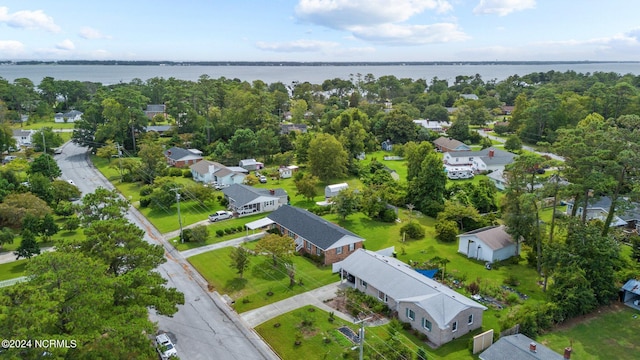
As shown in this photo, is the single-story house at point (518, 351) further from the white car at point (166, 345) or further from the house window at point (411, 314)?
the white car at point (166, 345)

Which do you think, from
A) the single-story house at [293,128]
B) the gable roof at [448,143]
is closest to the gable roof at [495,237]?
the gable roof at [448,143]

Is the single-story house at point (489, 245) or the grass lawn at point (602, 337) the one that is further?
the single-story house at point (489, 245)

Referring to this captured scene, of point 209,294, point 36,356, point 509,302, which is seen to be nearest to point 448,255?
point 509,302

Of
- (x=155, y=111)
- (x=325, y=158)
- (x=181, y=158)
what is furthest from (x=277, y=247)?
(x=155, y=111)

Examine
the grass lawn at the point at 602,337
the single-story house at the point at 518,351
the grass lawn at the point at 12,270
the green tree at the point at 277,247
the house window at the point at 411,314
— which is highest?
the green tree at the point at 277,247

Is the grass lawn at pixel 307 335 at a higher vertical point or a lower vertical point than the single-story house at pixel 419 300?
lower

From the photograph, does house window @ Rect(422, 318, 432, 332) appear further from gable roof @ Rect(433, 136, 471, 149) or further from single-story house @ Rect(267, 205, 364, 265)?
gable roof @ Rect(433, 136, 471, 149)
